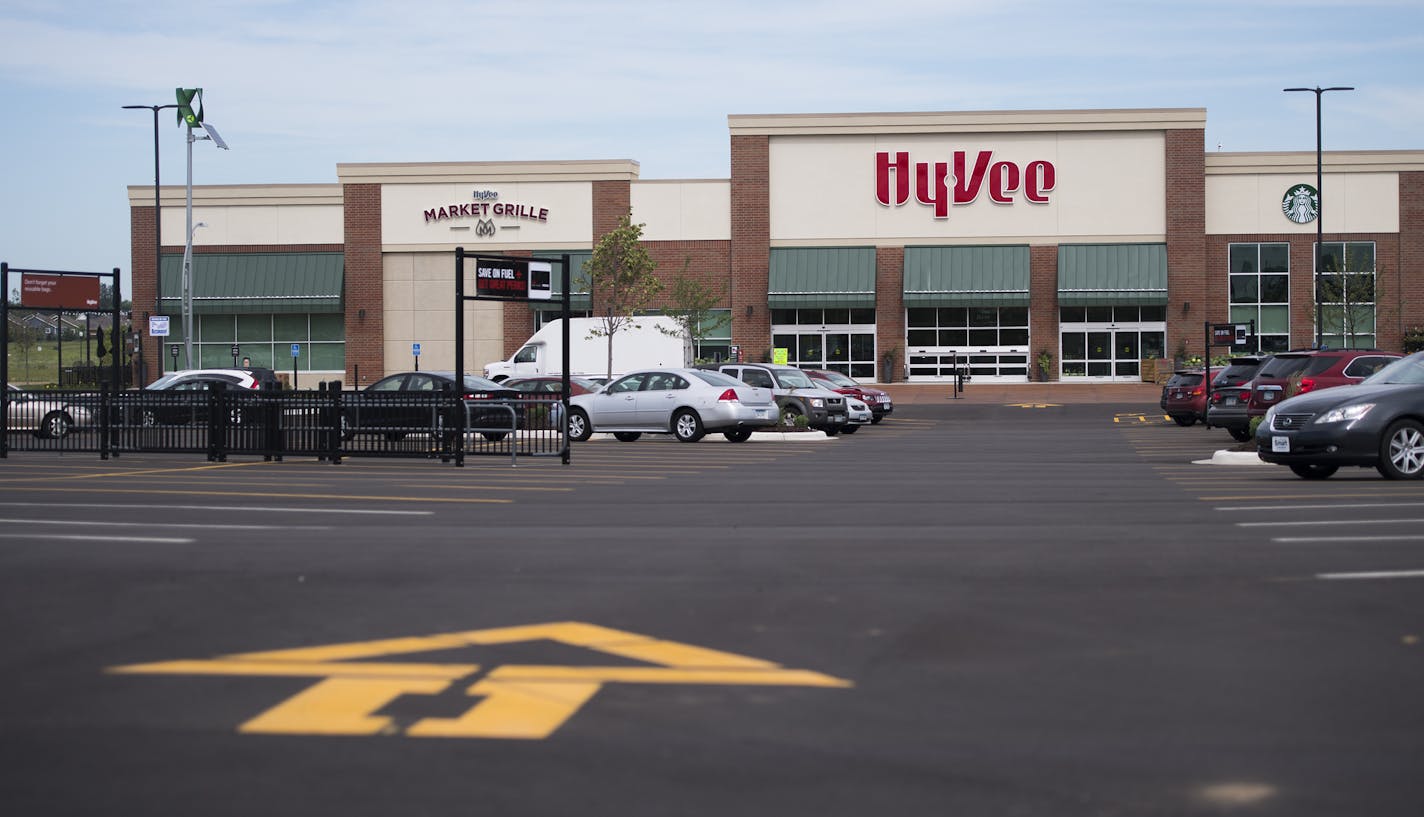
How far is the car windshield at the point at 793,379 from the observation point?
33844 millimetres

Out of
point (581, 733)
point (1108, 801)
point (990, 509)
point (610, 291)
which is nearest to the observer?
point (1108, 801)

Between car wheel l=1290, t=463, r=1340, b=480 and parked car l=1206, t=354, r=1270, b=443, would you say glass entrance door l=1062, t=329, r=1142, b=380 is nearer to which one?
parked car l=1206, t=354, r=1270, b=443

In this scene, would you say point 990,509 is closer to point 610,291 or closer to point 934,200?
point 610,291

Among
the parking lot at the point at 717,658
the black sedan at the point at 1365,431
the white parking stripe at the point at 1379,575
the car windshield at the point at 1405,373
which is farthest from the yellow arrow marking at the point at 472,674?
the car windshield at the point at 1405,373

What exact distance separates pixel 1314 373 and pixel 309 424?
620 inches

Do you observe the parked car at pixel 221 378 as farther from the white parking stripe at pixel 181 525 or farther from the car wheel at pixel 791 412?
the white parking stripe at pixel 181 525

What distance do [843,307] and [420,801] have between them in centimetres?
5616

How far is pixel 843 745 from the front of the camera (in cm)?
545

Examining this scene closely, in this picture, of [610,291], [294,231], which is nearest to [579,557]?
[610,291]

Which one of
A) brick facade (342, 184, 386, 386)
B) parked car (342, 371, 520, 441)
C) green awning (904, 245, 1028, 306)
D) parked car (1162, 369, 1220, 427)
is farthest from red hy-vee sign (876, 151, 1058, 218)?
parked car (342, 371, 520, 441)

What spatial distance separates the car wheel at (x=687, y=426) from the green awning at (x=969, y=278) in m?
31.2

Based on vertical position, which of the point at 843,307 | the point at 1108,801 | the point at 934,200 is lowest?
the point at 1108,801

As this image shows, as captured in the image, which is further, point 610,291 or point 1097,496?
point 610,291

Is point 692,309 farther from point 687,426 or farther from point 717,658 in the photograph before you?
point 717,658
